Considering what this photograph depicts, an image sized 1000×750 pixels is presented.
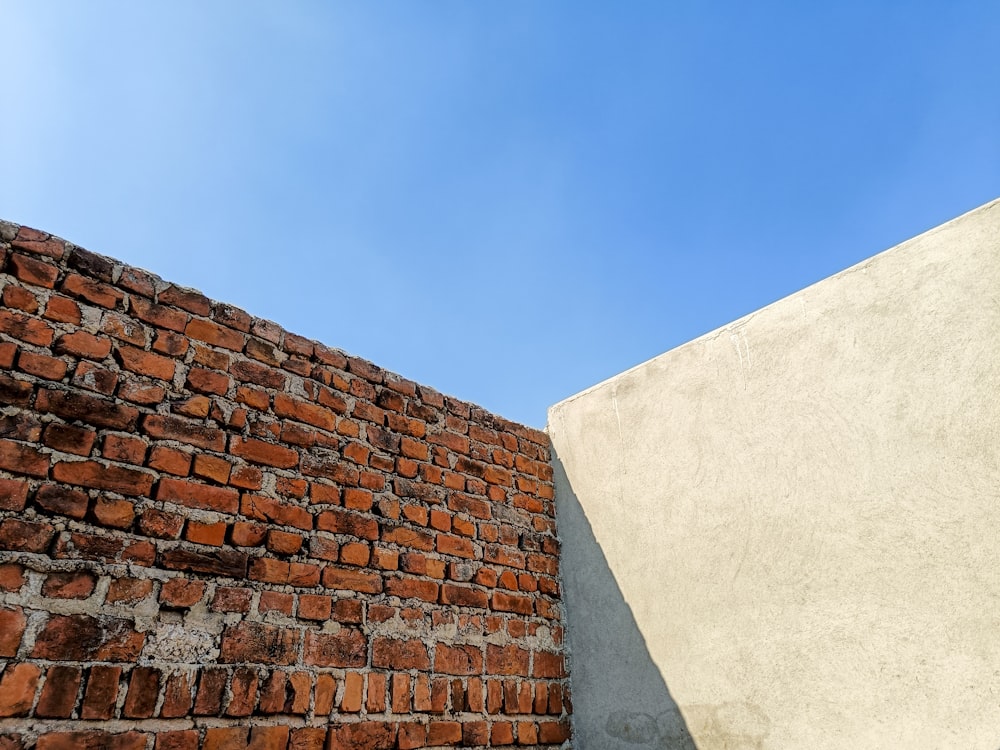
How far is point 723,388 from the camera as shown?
8.48ft

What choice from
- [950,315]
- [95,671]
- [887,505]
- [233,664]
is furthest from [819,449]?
[95,671]

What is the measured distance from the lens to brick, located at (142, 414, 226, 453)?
182 centimetres

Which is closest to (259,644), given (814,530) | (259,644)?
(259,644)

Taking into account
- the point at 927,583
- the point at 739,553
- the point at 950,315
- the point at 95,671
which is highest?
the point at 950,315

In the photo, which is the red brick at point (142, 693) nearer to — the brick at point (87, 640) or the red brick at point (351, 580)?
the brick at point (87, 640)

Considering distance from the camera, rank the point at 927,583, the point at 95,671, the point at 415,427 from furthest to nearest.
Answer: the point at 415,427, the point at 927,583, the point at 95,671

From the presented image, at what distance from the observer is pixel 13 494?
1532 mm

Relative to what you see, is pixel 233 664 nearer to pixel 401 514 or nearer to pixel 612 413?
pixel 401 514

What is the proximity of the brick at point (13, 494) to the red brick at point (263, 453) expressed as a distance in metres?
0.53

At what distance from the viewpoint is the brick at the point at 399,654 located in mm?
2045

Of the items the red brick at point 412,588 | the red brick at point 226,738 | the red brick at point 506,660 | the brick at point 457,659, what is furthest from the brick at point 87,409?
the red brick at point 506,660

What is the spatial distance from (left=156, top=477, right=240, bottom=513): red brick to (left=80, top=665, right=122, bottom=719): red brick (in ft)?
1.44

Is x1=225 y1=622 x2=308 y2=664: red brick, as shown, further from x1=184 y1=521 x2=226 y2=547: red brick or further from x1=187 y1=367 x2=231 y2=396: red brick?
x1=187 y1=367 x2=231 y2=396: red brick

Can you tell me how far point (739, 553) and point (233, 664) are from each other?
172 centimetres
